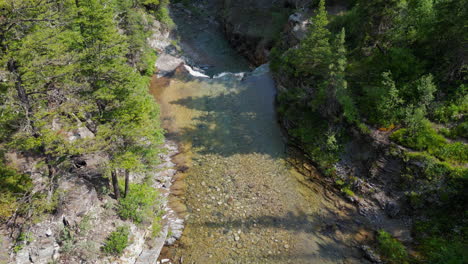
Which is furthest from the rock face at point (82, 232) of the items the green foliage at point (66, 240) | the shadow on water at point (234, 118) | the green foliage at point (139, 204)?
the shadow on water at point (234, 118)

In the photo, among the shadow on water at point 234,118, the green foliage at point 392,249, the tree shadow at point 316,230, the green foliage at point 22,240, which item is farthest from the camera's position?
the shadow on water at point 234,118

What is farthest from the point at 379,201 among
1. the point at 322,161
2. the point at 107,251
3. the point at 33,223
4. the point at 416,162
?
the point at 33,223

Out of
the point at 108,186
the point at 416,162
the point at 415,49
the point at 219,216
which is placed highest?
the point at 415,49

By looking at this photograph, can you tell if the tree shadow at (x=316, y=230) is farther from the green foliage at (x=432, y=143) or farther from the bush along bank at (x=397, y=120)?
the green foliage at (x=432, y=143)

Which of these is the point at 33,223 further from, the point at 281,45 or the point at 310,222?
the point at 281,45

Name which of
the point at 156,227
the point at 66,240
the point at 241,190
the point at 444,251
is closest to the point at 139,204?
the point at 156,227

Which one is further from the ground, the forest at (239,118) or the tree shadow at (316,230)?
the forest at (239,118)
